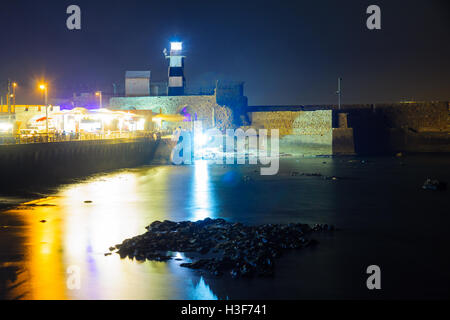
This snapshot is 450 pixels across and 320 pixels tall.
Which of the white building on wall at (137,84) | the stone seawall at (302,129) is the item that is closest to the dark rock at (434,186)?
the stone seawall at (302,129)

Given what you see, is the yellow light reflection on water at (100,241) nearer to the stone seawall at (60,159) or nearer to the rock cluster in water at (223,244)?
the rock cluster in water at (223,244)

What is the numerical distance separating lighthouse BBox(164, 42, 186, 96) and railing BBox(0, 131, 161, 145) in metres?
11.7

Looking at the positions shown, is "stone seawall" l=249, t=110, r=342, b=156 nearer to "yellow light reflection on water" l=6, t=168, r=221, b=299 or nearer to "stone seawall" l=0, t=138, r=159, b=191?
"stone seawall" l=0, t=138, r=159, b=191

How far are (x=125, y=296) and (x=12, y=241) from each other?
4359 millimetres

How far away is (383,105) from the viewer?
44344mm

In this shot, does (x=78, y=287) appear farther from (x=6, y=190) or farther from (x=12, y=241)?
(x=6, y=190)

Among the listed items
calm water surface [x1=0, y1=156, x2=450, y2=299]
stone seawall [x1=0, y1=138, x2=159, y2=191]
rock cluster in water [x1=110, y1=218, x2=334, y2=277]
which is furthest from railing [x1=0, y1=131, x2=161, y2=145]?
rock cluster in water [x1=110, y1=218, x2=334, y2=277]

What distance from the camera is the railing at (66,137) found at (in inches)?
796

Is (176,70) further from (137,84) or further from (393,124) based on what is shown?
(393,124)

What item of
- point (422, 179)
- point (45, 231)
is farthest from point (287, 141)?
point (45, 231)

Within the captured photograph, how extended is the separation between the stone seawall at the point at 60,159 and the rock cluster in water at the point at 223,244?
9.65 meters

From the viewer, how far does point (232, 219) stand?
1364 centimetres

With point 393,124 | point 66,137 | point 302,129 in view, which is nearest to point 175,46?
point 302,129

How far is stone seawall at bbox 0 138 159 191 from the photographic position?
1917 cm
